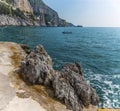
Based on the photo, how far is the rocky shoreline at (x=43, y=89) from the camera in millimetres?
29419

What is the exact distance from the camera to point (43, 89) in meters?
33.8

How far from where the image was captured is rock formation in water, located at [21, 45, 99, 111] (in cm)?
3191

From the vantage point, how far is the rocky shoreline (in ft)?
96.5

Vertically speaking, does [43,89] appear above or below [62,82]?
below

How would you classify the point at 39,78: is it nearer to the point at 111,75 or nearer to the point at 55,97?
the point at 55,97

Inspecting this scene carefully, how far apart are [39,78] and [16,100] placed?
6819mm

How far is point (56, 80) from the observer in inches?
1331

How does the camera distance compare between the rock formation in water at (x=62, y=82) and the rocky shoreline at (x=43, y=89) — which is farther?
the rock formation in water at (x=62, y=82)

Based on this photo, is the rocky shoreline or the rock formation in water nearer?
the rocky shoreline

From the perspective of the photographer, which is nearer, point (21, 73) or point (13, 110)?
point (13, 110)

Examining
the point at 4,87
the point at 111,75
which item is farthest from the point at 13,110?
the point at 111,75

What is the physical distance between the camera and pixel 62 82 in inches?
1330

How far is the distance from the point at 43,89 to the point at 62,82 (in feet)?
9.88

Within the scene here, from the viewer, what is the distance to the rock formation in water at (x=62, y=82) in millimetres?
31906
